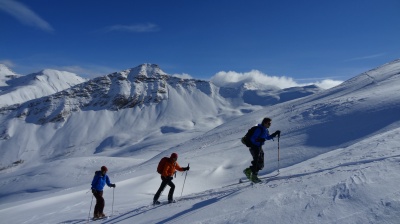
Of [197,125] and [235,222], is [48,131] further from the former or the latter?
[235,222]

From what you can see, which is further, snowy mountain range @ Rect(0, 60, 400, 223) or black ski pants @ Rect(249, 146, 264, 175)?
black ski pants @ Rect(249, 146, 264, 175)

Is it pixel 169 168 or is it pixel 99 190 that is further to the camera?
pixel 99 190

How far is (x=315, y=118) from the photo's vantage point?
1180 inches

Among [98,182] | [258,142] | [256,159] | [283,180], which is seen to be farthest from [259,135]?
[98,182]

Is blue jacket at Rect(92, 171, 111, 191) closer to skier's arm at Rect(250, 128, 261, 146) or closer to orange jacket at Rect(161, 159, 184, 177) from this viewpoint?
orange jacket at Rect(161, 159, 184, 177)

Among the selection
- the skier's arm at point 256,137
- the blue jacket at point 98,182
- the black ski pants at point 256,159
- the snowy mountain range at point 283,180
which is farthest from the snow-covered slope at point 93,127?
the skier's arm at point 256,137

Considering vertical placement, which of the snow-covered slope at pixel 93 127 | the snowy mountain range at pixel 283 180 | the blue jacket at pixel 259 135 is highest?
the snow-covered slope at pixel 93 127

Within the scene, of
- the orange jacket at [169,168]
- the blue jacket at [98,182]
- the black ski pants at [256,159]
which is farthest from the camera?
the blue jacket at [98,182]

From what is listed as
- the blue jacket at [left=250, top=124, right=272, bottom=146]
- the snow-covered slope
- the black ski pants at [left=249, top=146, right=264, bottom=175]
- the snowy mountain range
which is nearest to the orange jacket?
the snowy mountain range

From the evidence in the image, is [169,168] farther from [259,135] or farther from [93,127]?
[93,127]

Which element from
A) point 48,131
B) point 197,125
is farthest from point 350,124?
point 48,131

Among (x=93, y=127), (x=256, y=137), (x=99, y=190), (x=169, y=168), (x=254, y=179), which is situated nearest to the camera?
(x=256, y=137)

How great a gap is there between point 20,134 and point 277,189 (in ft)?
630

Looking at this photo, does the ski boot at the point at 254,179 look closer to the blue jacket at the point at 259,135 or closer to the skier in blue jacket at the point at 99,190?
the blue jacket at the point at 259,135
